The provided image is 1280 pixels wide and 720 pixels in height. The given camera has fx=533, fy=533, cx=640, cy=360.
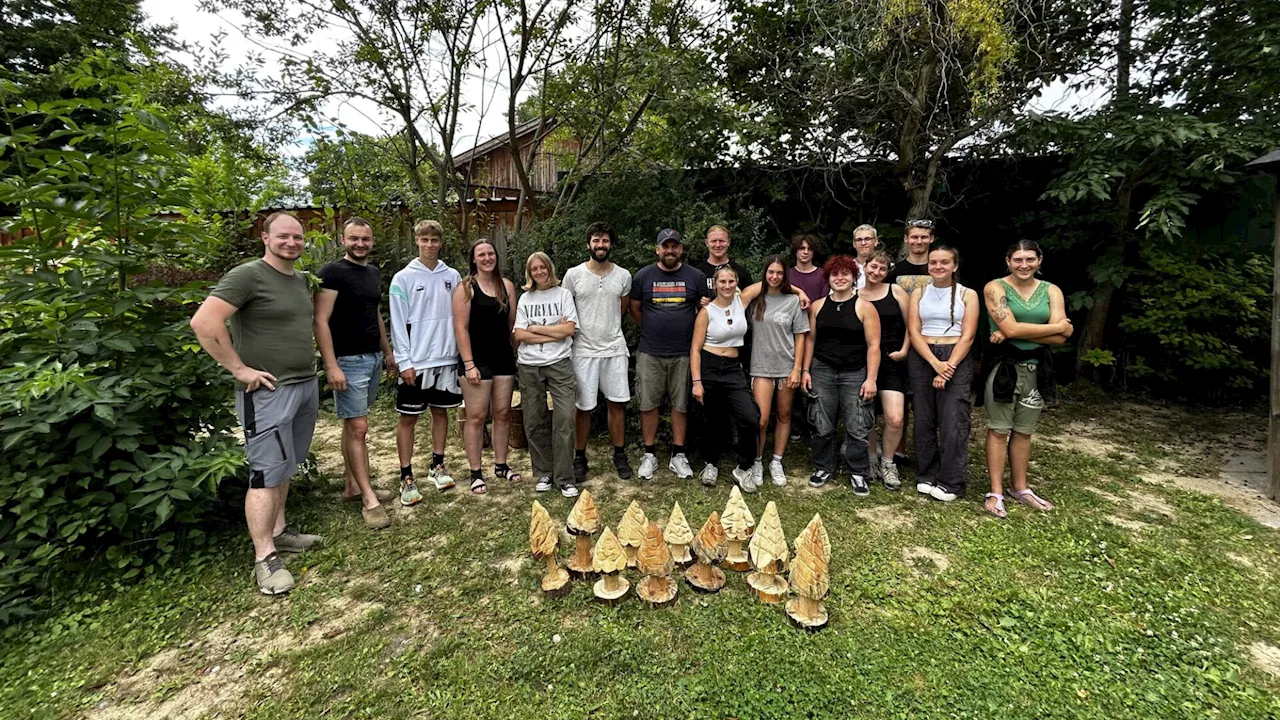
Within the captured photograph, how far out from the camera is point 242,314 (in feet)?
8.95

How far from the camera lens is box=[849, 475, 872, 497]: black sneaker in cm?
387

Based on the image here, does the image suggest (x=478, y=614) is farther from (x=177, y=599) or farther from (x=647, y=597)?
(x=177, y=599)

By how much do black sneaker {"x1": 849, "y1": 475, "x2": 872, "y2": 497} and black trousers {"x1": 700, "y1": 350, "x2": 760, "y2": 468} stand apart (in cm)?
75

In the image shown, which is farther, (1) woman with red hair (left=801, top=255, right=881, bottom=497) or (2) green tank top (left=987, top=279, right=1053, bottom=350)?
(1) woman with red hair (left=801, top=255, right=881, bottom=497)

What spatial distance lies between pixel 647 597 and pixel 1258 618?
9.32 ft

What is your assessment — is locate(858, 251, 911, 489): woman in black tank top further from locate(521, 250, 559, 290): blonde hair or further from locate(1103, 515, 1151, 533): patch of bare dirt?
locate(521, 250, 559, 290): blonde hair

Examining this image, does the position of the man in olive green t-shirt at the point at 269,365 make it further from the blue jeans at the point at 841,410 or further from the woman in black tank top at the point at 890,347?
the woman in black tank top at the point at 890,347

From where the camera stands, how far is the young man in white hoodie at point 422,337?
365 centimetres

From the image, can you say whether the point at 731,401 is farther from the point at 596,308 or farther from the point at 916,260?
the point at 916,260

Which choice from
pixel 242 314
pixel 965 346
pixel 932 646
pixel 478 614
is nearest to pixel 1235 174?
pixel 965 346

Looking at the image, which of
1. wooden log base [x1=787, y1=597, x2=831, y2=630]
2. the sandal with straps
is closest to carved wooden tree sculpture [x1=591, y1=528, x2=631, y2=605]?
wooden log base [x1=787, y1=597, x2=831, y2=630]

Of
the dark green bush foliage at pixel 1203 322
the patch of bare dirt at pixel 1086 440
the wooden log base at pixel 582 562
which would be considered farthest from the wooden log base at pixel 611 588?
the dark green bush foliage at pixel 1203 322

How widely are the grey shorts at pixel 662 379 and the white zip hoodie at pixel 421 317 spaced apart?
4.66 ft

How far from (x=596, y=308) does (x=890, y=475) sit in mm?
2526
